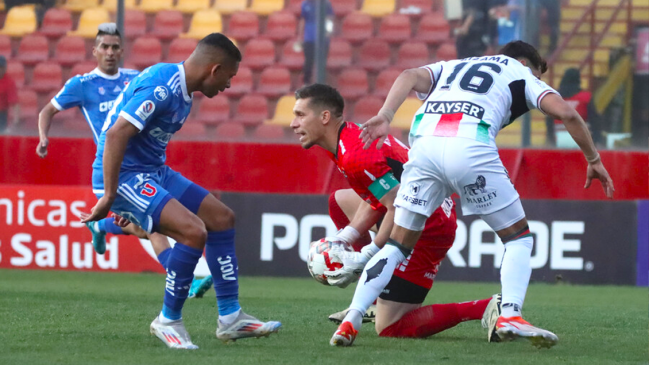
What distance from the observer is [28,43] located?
43.4 feet

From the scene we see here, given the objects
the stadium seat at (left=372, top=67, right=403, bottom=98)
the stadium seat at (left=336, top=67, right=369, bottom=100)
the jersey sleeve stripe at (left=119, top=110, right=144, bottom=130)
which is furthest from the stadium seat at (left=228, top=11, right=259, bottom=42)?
the jersey sleeve stripe at (left=119, top=110, right=144, bottom=130)

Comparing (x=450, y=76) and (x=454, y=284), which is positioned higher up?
(x=450, y=76)

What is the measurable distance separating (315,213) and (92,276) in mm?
2379

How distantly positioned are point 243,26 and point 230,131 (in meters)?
1.66

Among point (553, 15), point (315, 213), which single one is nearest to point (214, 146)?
point (315, 213)

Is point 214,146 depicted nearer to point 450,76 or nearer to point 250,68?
point 250,68

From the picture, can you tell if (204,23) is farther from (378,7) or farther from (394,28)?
(394,28)

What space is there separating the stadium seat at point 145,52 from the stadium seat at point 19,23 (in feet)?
5.09

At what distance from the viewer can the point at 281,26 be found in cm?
1284

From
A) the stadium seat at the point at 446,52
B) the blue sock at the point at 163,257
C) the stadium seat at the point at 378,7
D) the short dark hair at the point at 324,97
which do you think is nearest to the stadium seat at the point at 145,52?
the stadium seat at the point at 378,7

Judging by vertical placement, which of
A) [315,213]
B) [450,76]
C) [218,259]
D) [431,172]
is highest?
[450,76]

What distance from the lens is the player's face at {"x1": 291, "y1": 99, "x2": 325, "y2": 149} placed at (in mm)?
5500

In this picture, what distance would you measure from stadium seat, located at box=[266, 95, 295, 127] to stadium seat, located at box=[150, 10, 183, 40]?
1.94 metres

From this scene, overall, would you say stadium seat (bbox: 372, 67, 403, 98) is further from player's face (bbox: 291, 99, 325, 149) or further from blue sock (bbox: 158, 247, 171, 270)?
player's face (bbox: 291, 99, 325, 149)
